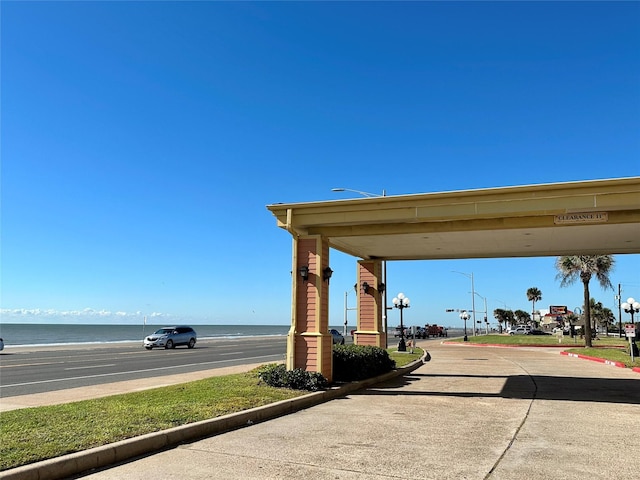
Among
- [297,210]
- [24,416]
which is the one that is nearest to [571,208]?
[297,210]

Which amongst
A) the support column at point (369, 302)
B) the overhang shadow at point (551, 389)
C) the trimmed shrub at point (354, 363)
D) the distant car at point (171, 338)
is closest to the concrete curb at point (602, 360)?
the overhang shadow at point (551, 389)

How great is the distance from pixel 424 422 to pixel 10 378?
13506 millimetres

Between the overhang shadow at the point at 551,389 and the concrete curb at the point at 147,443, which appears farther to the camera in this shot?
the overhang shadow at the point at 551,389

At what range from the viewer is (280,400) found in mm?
10031

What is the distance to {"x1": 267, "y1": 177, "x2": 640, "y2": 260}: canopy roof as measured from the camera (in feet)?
34.7

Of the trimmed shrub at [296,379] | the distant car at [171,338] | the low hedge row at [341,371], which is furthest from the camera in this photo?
the distant car at [171,338]

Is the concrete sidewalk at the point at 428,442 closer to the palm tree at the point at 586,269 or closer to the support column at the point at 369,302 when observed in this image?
the support column at the point at 369,302

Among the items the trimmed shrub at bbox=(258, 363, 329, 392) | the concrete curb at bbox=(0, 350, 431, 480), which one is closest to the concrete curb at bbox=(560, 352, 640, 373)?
the trimmed shrub at bbox=(258, 363, 329, 392)

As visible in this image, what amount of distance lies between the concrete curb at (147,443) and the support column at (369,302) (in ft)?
23.6

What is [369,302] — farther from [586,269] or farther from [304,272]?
[586,269]

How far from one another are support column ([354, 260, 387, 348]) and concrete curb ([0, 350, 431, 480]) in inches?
283

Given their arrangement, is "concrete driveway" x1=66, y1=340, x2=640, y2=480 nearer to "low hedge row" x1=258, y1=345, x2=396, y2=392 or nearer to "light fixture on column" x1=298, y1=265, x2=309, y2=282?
"low hedge row" x1=258, y1=345, x2=396, y2=392

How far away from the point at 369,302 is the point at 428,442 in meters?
10.8

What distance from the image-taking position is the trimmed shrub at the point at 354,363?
13.3 m
